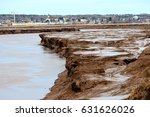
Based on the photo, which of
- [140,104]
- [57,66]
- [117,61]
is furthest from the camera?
[57,66]

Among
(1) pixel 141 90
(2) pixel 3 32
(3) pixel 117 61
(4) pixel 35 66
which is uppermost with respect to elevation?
(1) pixel 141 90

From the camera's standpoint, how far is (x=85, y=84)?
697 inches

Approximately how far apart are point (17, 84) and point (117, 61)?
18.5ft

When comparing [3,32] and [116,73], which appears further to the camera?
[3,32]

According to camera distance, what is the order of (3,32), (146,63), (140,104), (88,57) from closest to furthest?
1. (140,104)
2. (146,63)
3. (88,57)
4. (3,32)

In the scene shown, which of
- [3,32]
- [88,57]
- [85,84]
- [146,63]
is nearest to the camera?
[85,84]

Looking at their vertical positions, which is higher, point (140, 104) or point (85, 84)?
point (140, 104)

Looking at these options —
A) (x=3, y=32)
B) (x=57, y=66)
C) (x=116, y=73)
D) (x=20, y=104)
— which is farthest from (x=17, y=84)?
(x=3, y=32)

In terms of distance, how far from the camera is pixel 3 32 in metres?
119

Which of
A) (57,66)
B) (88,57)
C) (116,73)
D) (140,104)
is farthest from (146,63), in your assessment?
(57,66)

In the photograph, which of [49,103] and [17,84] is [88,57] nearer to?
[17,84]

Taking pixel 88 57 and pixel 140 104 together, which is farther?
pixel 88 57

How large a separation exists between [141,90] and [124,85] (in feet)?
15.8

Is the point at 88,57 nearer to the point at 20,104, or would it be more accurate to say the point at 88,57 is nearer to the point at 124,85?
the point at 124,85
